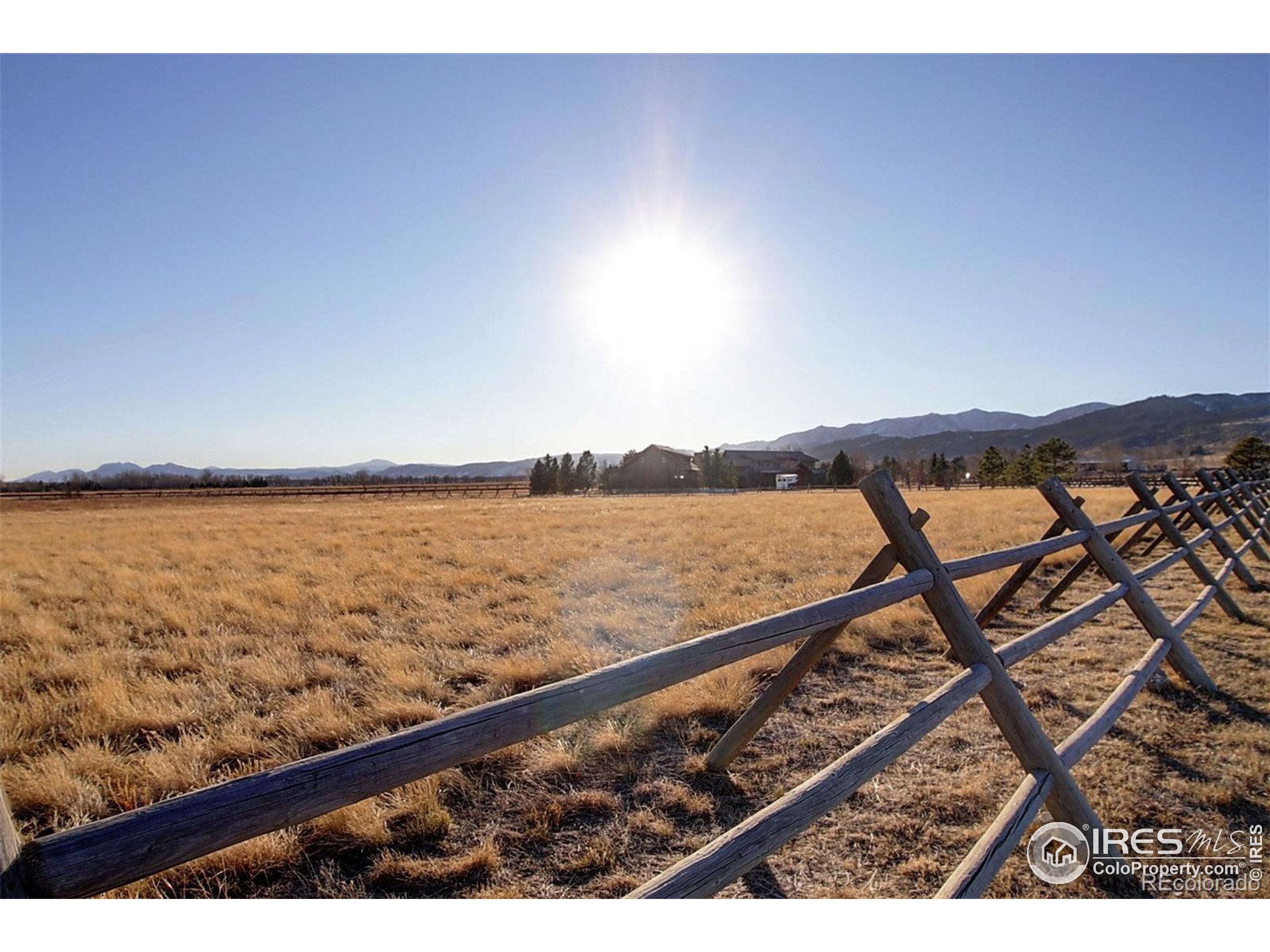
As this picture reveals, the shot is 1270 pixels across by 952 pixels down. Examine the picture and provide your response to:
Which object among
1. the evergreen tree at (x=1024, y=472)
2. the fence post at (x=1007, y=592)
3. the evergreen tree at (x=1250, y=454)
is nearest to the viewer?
the fence post at (x=1007, y=592)

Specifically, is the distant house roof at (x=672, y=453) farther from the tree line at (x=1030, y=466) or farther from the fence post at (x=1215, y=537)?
the fence post at (x=1215, y=537)

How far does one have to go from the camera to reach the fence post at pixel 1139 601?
440cm

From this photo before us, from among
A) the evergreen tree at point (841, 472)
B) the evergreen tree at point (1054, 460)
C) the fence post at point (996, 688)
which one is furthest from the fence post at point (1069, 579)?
the evergreen tree at point (1054, 460)

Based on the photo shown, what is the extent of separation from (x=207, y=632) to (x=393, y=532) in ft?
35.1

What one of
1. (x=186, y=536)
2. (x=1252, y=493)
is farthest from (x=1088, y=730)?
(x=186, y=536)

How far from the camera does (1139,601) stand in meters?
4.42

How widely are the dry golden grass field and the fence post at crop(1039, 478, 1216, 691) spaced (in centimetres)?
18

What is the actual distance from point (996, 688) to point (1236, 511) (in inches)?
377

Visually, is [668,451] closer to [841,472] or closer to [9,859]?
[841,472]

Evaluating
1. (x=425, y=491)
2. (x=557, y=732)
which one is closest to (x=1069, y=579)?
(x=557, y=732)

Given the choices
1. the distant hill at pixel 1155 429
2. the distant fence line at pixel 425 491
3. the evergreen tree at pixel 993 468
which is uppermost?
the distant hill at pixel 1155 429

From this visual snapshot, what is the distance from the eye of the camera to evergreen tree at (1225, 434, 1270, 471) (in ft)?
124

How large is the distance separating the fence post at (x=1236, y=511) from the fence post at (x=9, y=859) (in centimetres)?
1149

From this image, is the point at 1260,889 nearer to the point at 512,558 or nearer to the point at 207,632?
the point at 207,632
